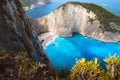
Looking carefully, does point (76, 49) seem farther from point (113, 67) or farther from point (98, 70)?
point (113, 67)

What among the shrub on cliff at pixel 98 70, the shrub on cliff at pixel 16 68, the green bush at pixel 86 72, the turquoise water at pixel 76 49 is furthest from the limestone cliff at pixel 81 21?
the shrub on cliff at pixel 16 68

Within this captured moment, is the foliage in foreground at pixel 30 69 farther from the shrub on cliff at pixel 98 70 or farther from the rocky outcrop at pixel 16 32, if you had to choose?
the rocky outcrop at pixel 16 32

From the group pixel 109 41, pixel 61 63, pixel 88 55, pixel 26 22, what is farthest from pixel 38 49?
pixel 109 41

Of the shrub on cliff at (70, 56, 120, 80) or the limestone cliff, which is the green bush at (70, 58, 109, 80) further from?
the limestone cliff

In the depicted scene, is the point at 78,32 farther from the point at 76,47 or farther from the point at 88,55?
the point at 88,55

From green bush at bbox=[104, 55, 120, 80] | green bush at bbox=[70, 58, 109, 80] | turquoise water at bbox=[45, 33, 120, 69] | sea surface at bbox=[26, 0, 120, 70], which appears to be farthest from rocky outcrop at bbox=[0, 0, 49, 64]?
turquoise water at bbox=[45, 33, 120, 69]

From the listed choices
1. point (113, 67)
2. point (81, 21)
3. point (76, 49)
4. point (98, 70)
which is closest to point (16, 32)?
point (98, 70)
